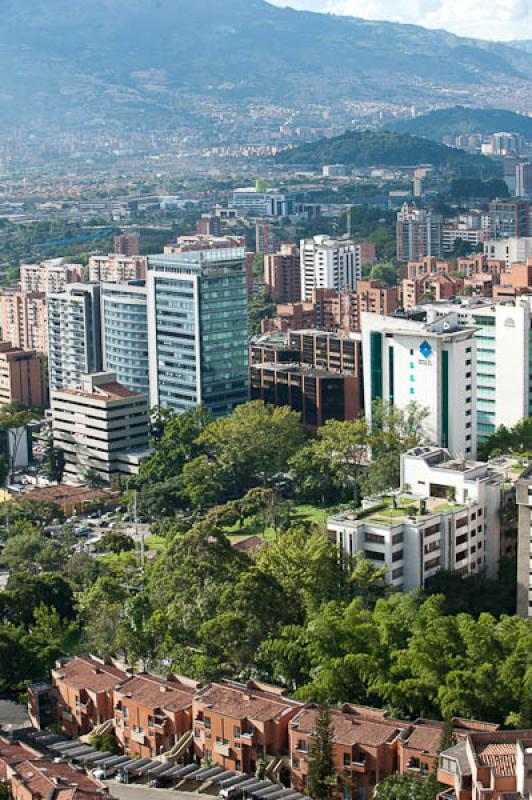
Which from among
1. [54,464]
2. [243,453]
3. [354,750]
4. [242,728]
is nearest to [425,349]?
[243,453]

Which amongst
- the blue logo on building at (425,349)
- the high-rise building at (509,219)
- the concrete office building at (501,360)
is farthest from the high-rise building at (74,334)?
the high-rise building at (509,219)

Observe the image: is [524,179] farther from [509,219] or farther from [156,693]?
[156,693]

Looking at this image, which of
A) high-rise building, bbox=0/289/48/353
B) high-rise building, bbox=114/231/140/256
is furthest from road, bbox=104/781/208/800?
high-rise building, bbox=114/231/140/256

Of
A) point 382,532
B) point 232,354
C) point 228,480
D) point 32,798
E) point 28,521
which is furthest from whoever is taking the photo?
point 232,354

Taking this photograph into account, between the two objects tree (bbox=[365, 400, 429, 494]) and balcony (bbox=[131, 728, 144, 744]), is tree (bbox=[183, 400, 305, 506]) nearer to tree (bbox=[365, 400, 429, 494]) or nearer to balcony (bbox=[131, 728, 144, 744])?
tree (bbox=[365, 400, 429, 494])

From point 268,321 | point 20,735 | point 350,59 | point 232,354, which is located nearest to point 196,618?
point 20,735

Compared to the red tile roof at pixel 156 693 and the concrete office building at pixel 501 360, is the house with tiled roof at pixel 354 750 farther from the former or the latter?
the concrete office building at pixel 501 360

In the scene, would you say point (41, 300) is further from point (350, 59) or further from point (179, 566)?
point (350, 59)
